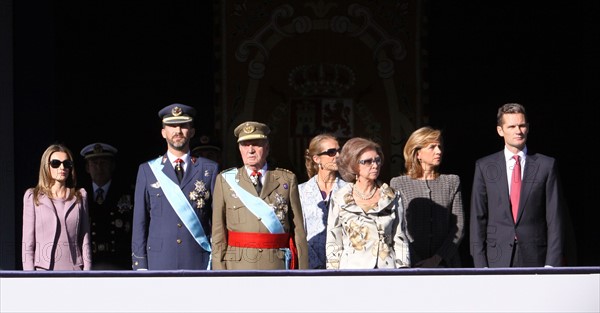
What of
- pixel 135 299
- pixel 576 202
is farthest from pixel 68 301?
pixel 576 202

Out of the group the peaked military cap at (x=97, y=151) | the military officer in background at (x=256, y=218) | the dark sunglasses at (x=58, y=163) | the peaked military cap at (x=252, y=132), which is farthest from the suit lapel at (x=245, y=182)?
the peaked military cap at (x=97, y=151)

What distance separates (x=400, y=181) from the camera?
8234 millimetres

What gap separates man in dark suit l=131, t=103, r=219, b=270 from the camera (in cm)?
815

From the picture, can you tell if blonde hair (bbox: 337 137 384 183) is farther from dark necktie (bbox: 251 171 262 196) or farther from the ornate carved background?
the ornate carved background

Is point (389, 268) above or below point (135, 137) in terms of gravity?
below

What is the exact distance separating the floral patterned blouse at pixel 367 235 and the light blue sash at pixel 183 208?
0.87 metres

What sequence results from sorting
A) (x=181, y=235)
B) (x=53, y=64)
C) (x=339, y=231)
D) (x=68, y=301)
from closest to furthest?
(x=68, y=301), (x=339, y=231), (x=181, y=235), (x=53, y=64)

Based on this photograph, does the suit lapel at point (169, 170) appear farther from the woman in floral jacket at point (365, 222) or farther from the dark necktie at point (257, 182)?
the woman in floral jacket at point (365, 222)

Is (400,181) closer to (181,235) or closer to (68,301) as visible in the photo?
(181,235)

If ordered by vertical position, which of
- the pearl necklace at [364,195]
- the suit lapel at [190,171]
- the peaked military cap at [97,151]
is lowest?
the pearl necklace at [364,195]

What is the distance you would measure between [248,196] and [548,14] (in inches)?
140

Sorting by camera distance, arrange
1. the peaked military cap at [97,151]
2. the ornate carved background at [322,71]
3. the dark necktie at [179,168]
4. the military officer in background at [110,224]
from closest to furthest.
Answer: the dark necktie at [179,168] < the military officer in background at [110,224] < the peaked military cap at [97,151] < the ornate carved background at [322,71]

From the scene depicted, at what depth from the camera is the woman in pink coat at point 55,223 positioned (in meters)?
8.30

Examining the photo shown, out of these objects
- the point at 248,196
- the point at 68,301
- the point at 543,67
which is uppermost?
the point at 543,67
